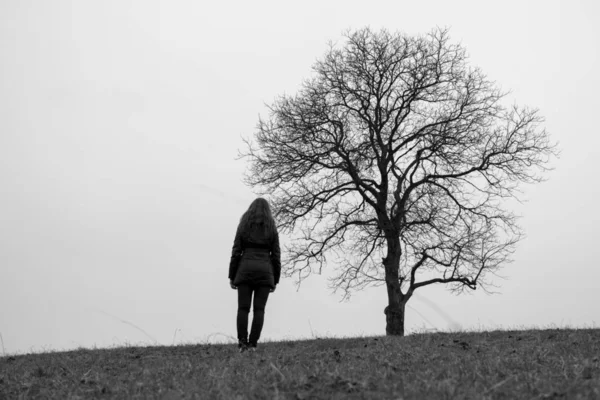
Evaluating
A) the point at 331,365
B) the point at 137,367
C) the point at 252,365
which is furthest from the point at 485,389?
the point at 137,367

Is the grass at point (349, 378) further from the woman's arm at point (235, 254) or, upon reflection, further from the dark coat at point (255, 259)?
the woman's arm at point (235, 254)

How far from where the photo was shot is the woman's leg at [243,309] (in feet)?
28.6

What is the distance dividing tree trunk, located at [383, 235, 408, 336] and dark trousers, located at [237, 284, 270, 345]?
9.53 meters

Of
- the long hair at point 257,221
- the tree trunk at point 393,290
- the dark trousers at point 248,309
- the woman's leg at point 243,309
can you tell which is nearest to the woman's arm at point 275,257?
the long hair at point 257,221

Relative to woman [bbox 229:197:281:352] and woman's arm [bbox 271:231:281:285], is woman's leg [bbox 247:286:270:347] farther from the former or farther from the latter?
woman's arm [bbox 271:231:281:285]

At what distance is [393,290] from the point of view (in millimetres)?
17625

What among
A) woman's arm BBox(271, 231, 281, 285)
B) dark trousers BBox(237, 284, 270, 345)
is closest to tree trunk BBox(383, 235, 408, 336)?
woman's arm BBox(271, 231, 281, 285)

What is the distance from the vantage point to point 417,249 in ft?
59.6

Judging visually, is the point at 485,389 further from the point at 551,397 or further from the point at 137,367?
the point at 137,367

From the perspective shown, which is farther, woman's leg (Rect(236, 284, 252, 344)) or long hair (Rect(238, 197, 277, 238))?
long hair (Rect(238, 197, 277, 238))

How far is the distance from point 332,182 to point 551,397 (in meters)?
14.5

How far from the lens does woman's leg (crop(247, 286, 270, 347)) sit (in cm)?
875

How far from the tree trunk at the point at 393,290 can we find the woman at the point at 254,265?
929cm

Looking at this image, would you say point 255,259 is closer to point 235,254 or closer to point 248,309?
point 235,254
